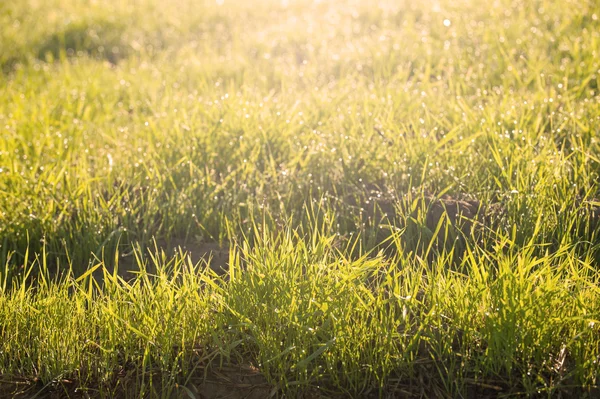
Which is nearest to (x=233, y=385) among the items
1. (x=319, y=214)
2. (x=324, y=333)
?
(x=324, y=333)

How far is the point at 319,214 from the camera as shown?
117 inches

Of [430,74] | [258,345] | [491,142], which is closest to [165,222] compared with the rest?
[258,345]

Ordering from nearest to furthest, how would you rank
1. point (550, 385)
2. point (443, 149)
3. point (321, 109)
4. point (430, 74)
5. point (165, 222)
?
1. point (550, 385)
2. point (165, 222)
3. point (443, 149)
4. point (321, 109)
5. point (430, 74)

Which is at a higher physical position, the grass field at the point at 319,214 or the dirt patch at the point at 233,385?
the grass field at the point at 319,214

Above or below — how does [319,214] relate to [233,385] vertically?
above

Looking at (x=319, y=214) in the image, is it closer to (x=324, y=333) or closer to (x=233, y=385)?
(x=324, y=333)

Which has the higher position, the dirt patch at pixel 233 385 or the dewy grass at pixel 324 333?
the dewy grass at pixel 324 333

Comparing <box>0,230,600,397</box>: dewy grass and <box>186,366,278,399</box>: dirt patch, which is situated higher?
<box>0,230,600,397</box>: dewy grass

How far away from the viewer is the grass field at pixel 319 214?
6.66 feet

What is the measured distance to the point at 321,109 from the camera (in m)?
3.67

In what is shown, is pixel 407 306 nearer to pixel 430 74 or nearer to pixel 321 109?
pixel 321 109

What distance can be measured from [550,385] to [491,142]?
4.94ft

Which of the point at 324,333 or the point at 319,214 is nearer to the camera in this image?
the point at 324,333

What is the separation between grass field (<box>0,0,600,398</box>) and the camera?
203 cm
